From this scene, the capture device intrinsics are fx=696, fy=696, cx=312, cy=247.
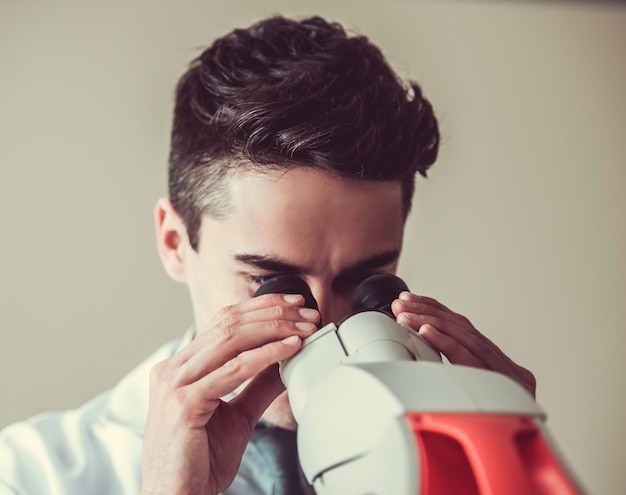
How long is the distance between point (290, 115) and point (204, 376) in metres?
0.39

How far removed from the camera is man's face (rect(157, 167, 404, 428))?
93 centimetres

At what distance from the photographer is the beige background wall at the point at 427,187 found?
4.86 feet

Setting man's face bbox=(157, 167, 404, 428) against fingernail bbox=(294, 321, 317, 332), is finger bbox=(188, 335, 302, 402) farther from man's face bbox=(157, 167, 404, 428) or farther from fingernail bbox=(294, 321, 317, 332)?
man's face bbox=(157, 167, 404, 428)

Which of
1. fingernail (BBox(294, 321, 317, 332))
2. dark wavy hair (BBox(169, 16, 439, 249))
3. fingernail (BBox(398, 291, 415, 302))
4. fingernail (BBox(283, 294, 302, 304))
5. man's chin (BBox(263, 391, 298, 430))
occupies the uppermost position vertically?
dark wavy hair (BBox(169, 16, 439, 249))

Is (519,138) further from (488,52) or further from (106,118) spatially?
(106,118)

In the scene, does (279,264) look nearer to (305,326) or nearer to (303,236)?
(303,236)

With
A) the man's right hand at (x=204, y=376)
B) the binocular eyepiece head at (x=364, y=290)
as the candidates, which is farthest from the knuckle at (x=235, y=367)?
the binocular eyepiece head at (x=364, y=290)

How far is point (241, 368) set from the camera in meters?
0.79

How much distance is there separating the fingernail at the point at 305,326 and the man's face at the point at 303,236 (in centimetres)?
16

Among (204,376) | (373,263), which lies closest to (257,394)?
(204,376)

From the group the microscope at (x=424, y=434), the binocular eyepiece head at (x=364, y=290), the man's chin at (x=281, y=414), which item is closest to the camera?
the microscope at (x=424, y=434)

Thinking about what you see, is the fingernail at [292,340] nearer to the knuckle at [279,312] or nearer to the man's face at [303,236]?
the knuckle at [279,312]

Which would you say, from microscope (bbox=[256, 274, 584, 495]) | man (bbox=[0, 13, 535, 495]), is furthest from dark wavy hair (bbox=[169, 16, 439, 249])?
microscope (bbox=[256, 274, 584, 495])

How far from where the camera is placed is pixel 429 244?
166cm
